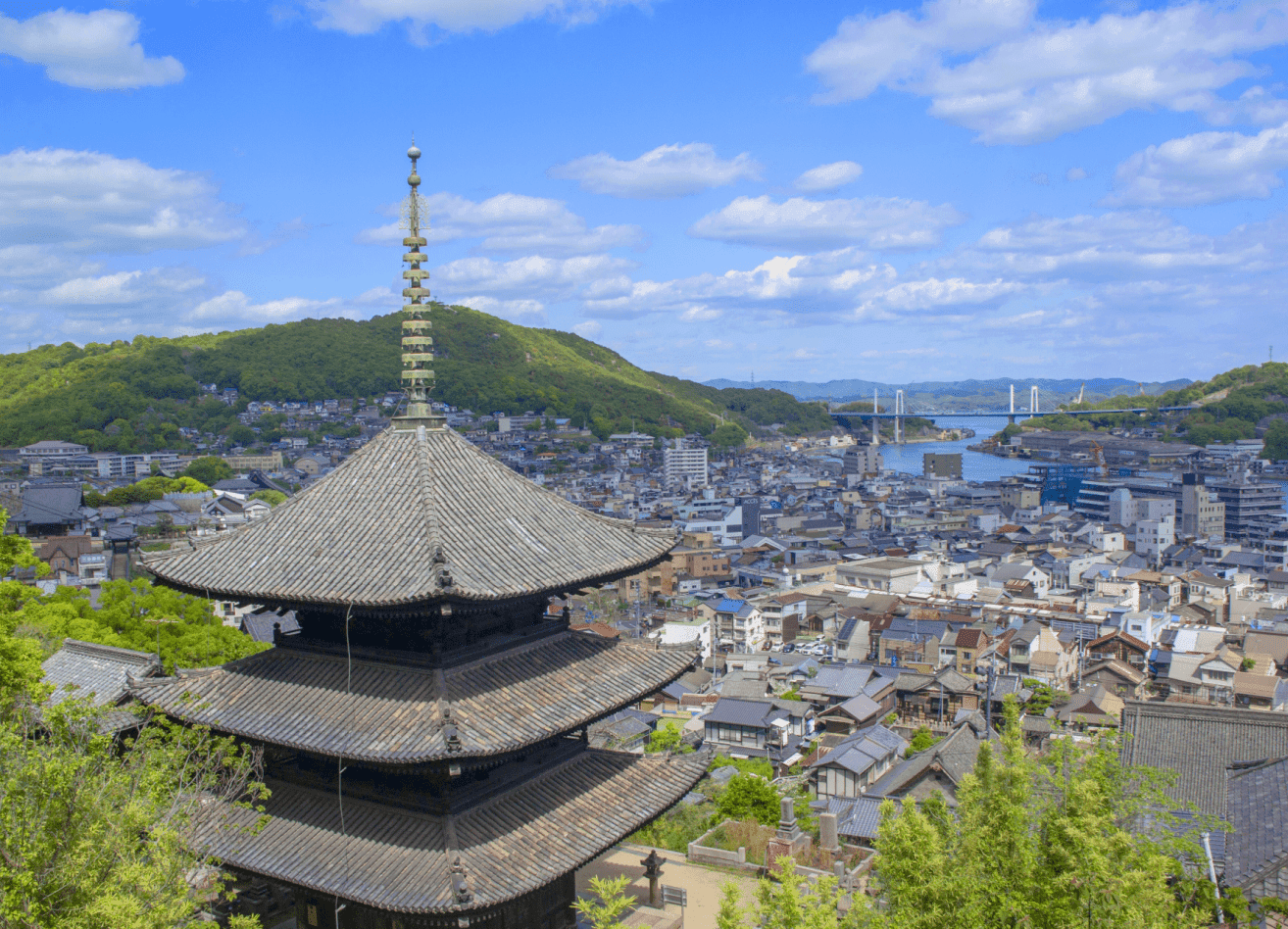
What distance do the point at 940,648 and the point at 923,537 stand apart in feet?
171

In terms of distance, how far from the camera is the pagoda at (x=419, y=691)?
41.3 feet

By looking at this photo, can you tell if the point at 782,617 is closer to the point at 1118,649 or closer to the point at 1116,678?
the point at 1118,649

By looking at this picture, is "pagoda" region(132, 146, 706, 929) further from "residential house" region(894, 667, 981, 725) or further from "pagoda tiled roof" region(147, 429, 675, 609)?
"residential house" region(894, 667, 981, 725)

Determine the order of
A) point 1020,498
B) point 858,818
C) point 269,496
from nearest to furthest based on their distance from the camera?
point 858,818 < point 269,496 < point 1020,498

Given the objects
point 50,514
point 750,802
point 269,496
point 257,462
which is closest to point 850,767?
point 750,802

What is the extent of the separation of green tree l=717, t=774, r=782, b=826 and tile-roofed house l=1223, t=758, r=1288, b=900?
539 inches

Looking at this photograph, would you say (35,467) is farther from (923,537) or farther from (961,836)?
(961,836)

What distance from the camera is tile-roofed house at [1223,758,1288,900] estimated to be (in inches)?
628

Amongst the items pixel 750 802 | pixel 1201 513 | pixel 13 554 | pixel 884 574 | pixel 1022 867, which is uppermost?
pixel 13 554

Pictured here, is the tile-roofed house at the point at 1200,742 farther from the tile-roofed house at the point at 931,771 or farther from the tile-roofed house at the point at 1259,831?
the tile-roofed house at the point at 931,771

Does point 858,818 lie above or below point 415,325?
below

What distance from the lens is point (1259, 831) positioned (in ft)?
58.3

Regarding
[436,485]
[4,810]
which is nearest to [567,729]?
[436,485]

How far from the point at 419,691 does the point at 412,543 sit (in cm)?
213
